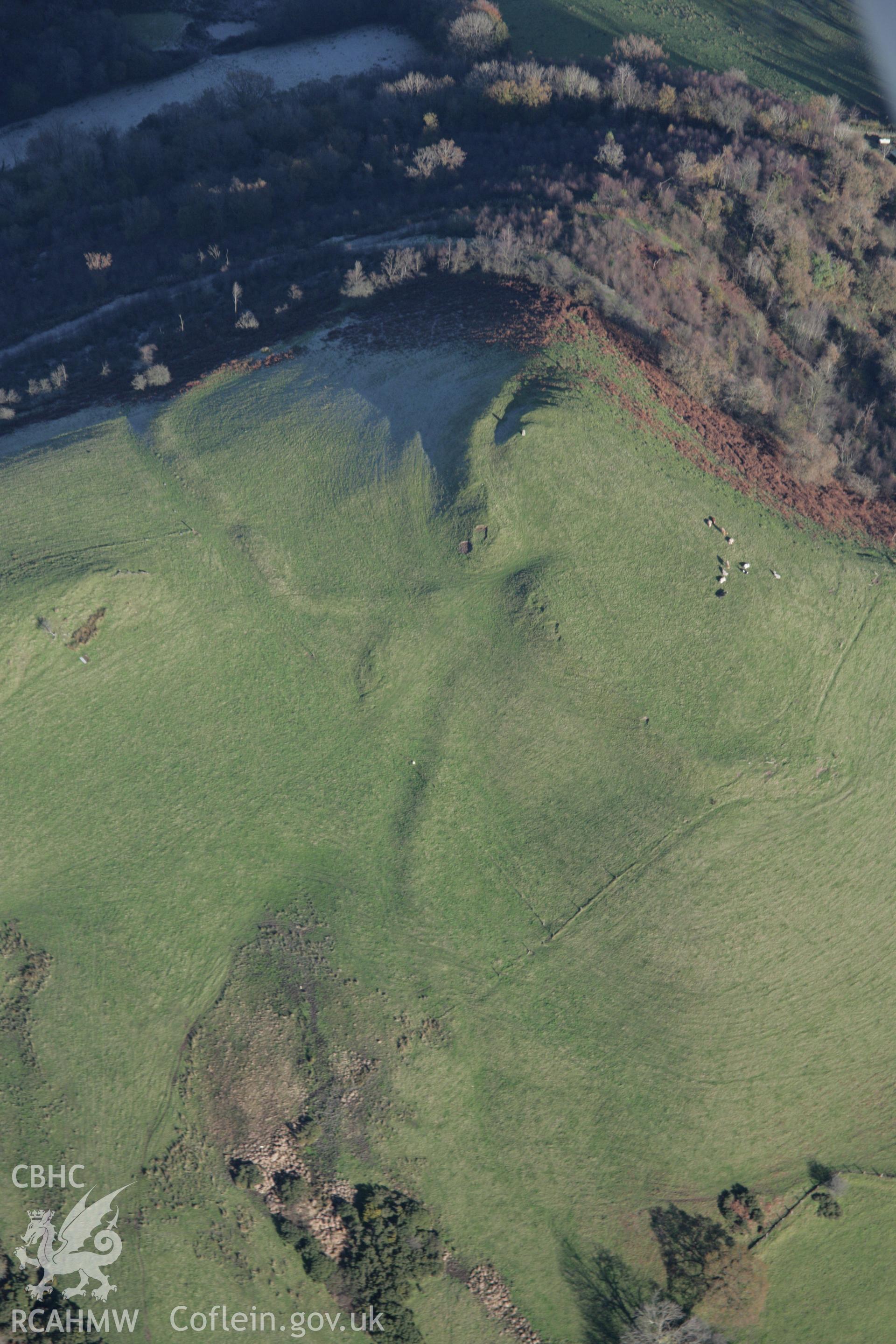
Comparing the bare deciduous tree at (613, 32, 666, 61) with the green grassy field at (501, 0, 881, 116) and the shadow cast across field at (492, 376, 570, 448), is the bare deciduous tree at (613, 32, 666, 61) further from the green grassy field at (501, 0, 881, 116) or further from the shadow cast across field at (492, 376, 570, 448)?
the shadow cast across field at (492, 376, 570, 448)

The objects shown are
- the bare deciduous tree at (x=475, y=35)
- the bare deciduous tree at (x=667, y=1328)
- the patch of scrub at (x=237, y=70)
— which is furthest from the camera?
the patch of scrub at (x=237, y=70)

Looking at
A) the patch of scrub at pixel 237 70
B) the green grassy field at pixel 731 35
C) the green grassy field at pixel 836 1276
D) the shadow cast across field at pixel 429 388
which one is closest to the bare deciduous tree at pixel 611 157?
the green grassy field at pixel 731 35

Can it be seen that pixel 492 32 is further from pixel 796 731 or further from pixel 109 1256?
pixel 109 1256

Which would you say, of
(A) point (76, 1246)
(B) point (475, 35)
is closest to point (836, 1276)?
(A) point (76, 1246)

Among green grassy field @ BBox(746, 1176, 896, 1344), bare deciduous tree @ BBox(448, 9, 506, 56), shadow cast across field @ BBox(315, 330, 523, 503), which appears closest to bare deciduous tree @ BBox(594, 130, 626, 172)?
bare deciduous tree @ BBox(448, 9, 506, 56)

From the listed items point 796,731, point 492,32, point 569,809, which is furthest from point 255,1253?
point 492,32

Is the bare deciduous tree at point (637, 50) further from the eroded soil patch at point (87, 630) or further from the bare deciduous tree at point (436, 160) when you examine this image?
the eroded soil patch at point (87, 630)
